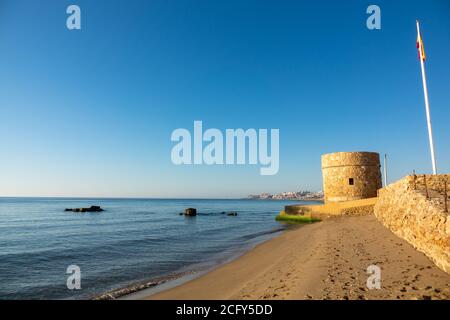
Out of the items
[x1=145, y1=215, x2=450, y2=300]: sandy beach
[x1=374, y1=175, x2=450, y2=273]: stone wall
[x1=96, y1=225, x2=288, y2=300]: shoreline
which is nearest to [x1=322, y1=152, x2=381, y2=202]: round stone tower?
[x1=374, y1=175, x2=450, y2=273]: stone wall

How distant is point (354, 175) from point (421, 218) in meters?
19.7

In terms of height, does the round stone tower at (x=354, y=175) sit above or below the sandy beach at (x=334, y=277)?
above

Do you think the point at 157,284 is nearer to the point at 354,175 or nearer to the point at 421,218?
the point at 421,218

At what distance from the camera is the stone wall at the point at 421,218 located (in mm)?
7801

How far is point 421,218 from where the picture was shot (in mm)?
9398

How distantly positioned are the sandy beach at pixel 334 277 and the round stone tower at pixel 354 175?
15740 mm

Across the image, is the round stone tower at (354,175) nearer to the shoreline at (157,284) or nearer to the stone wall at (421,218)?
the stone wall at (421,218)

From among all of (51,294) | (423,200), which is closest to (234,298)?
(51,294)

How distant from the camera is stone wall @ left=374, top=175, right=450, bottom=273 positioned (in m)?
7.80

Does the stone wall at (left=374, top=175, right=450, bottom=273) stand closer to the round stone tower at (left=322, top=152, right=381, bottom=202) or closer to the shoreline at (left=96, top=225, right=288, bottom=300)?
the shoreline at (left=96, top=225, right=288, bottom=300)

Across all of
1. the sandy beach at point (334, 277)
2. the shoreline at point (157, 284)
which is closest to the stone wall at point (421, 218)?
the sandy beach at point (334, 277)

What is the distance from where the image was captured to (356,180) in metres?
28.1

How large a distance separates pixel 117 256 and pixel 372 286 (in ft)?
42.7
